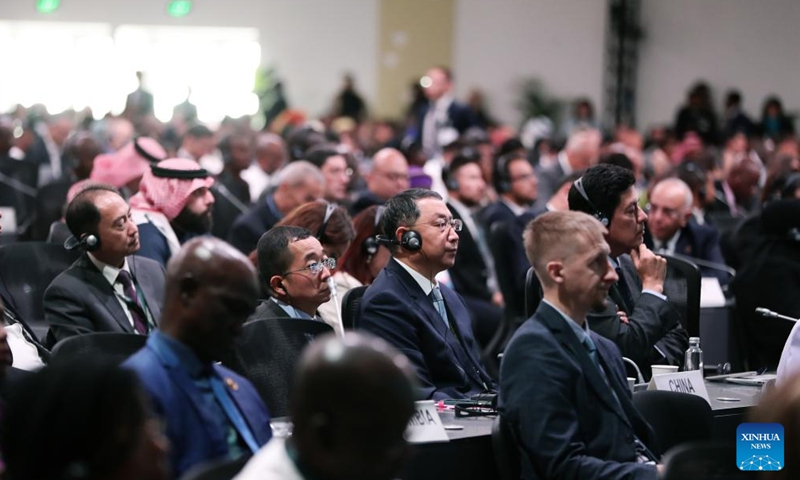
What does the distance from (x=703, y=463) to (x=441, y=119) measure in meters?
10.2

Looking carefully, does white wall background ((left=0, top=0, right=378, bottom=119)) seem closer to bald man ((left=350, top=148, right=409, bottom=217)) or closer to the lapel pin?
bald man ((left=350, top=148, right=409, bottom=217))

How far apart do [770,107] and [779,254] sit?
10194 mm

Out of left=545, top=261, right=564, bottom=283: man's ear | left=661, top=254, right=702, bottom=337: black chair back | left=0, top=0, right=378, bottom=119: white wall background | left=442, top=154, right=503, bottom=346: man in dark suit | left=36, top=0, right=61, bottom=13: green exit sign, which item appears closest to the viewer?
left=545, top=261, right=564, bottom=283: man's ear

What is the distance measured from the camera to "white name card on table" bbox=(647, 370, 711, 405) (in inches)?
141

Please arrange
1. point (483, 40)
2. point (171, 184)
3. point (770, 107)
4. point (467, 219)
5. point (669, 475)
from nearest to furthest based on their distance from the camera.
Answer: point (669, 475), point (171, 184), point (467, 219), point (770, 107), point (483, 40)

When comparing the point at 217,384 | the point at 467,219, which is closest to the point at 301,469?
the point at 217,384

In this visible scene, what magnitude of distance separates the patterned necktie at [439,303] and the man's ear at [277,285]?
537 mm

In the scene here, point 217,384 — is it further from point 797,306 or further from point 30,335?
point 797,306

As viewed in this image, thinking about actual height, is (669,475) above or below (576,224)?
below

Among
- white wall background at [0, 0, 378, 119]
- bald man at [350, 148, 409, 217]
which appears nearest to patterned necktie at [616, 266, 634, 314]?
bald man at [350, 148, 409, 217]

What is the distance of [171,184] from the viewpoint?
18.6 ft

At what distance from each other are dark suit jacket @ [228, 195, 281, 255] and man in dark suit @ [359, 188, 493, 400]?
6.48ft

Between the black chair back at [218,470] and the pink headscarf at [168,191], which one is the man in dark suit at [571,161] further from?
the black chair back at [218,470]

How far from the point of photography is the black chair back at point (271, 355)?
3.56 meters
